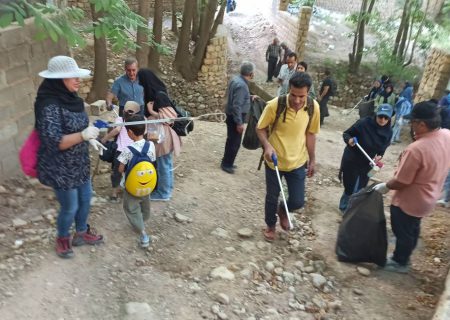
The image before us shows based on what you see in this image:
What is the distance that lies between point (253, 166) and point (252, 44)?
524 inches

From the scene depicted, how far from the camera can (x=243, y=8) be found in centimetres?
2239

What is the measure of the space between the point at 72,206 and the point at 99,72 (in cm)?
524

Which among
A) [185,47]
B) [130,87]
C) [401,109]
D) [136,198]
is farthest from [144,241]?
[185,47]

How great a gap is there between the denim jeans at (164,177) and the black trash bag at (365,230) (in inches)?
77.1

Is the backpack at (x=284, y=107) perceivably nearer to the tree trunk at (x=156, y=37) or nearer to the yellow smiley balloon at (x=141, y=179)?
the yellow smiley balloon at (x=141, y=179)

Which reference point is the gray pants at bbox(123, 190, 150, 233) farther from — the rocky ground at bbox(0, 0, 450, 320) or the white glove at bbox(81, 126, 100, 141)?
the white glove at bbox(81, 126, 100, 141)

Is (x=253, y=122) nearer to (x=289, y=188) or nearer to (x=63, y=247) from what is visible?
(x=289, y=188)

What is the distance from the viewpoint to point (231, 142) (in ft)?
19.6

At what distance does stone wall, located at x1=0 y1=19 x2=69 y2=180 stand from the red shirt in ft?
12.6

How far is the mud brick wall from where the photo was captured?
39.3ft

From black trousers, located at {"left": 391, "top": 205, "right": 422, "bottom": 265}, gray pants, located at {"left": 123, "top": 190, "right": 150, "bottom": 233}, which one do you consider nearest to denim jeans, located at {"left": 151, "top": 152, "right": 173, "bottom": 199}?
gray pants, located at {"left": 123, "top": 190, "right": 150, "bottom": 233}

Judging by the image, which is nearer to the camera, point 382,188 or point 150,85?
point 382,188

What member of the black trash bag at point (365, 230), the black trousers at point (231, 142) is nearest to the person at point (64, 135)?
the black trash bag at point (365, 230)

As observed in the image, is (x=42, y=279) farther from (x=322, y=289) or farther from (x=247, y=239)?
(x=322, y=289)
